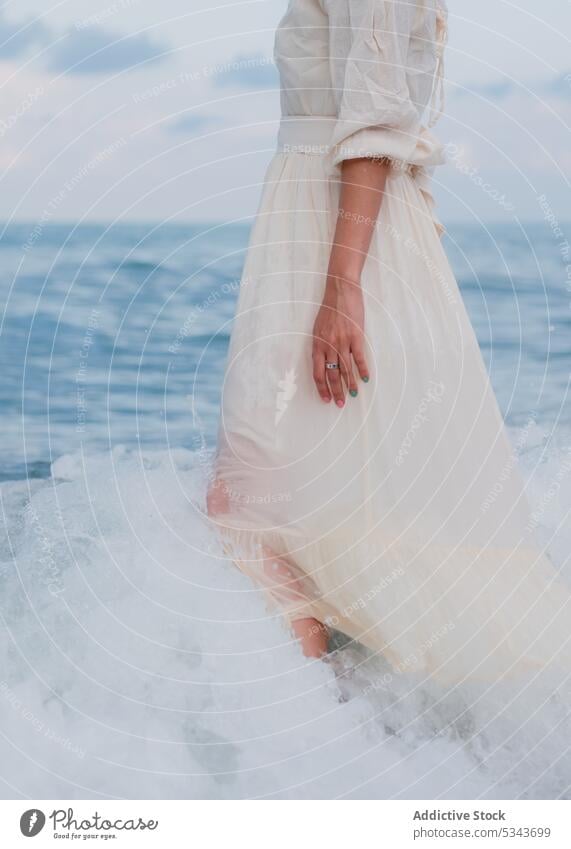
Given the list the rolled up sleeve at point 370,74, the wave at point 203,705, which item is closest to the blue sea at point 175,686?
the wave at point 203,705

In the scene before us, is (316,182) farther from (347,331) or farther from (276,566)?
(276,566)

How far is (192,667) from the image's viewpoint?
1.28 metres

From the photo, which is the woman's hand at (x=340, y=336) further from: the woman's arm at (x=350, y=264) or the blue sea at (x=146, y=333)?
the blue sea at (x=146, y=333)

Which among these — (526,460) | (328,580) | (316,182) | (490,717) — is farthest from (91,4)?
(490,717)

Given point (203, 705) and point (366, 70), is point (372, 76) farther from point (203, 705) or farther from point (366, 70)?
point (203, 705)

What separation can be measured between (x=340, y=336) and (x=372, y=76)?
288 mm

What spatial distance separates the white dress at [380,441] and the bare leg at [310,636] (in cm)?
2

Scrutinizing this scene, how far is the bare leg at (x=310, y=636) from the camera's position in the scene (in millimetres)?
1293
